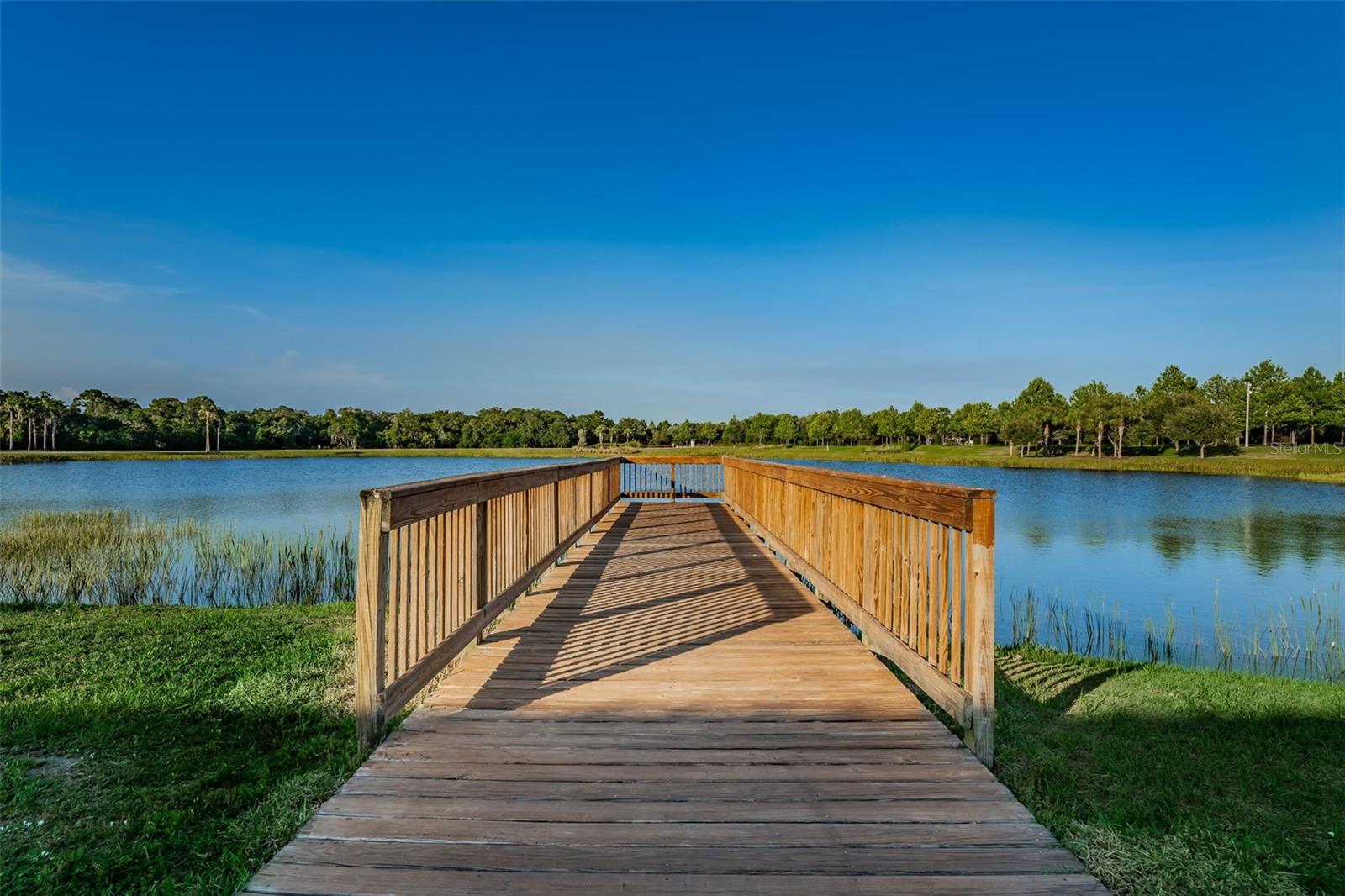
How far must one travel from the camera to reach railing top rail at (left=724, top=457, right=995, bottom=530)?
277cm

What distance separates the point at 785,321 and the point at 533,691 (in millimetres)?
30923

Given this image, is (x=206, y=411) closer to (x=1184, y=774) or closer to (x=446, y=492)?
(x=446, y=492)

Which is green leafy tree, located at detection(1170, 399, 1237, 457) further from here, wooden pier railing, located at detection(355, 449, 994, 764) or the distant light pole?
wooden pier railing, located at detection(355, 449, 994, 764)

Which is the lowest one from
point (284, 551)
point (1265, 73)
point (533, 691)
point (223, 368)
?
point (284, 551)

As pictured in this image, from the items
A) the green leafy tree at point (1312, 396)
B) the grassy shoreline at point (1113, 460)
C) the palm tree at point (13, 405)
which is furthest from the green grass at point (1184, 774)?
the palm tree at point (13, 405)

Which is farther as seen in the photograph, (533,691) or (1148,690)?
(1148,690)

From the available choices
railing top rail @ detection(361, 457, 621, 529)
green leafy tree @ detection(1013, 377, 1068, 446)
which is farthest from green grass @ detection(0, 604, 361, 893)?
green leafy tree @ detection(1013, 377, 1068, 446)

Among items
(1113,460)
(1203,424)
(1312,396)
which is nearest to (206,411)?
(1113,460)

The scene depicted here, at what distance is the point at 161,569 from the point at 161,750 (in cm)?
891

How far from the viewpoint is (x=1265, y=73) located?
1433 cm

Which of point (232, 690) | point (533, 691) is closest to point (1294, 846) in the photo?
point (533, 691)

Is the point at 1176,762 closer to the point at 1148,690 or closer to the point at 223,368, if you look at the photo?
the point at 1148,690

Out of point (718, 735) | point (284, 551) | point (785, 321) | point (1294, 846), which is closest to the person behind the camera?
point (1294, 846)

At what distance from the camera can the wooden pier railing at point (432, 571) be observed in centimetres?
265
